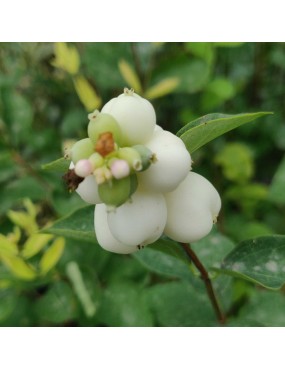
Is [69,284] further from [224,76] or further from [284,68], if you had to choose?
[284,68]

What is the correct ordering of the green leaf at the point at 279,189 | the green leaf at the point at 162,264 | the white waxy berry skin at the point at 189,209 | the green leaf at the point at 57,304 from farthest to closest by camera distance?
the green leaf at the point at 279,189, the green leaf at the point at 57,304, the green leaf at the point at 162,264, the white waxy berry skin at the point at 189,209

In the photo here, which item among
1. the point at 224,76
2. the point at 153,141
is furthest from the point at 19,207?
the point at 153,141

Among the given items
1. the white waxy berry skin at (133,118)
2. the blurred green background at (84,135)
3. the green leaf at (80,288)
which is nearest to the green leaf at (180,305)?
the blurred green background at (84,135)

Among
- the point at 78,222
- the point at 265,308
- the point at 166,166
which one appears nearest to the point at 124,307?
the point at 265,308

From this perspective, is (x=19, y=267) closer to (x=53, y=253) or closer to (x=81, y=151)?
(x=53, y=253)

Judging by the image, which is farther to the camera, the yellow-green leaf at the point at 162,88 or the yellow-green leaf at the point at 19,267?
the yellow-green leaf at the point at 162,88

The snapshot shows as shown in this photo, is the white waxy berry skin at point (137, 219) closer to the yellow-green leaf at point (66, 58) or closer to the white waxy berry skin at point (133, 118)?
the white waxy berry skin at point (133, 118)
